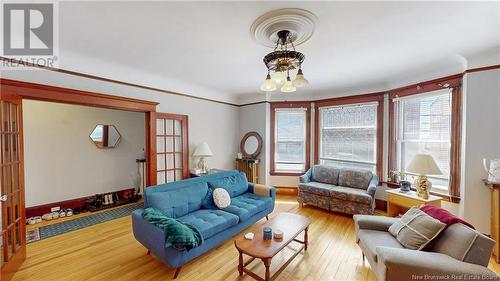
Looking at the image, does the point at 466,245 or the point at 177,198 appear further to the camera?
the point at 177,198

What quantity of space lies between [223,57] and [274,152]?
297cm

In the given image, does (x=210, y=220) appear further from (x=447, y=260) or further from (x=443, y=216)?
(x=443, y=216)

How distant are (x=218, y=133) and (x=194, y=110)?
864mm

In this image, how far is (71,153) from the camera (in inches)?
155

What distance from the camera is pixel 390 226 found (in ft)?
7.27

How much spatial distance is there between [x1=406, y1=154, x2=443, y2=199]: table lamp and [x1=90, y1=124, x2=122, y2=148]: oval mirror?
5.52 meters

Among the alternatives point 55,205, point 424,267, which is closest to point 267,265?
point 424,267

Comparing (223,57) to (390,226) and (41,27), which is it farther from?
(390,226)

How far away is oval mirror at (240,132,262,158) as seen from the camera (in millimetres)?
5113

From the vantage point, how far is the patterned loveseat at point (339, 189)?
3.46m

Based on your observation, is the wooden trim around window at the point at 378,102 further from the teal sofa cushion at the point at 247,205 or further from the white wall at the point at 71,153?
the white wall at the point at 71,153

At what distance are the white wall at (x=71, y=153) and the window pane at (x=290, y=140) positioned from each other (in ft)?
11.3

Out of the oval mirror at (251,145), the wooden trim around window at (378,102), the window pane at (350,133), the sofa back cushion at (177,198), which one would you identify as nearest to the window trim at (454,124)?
the wooden trim around window at (378,102)

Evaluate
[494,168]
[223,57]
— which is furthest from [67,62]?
[494,168]
